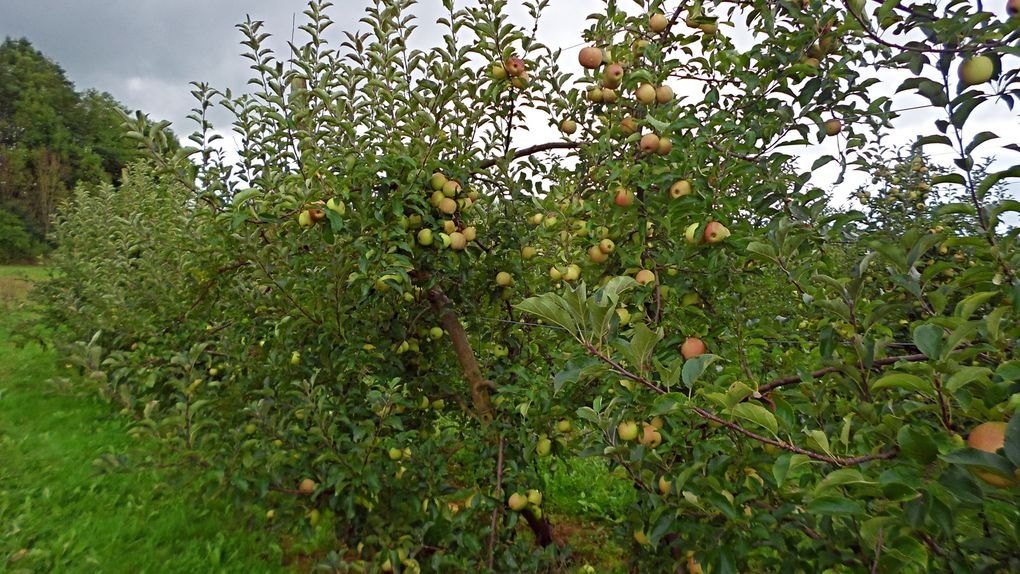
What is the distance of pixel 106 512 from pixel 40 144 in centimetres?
4306

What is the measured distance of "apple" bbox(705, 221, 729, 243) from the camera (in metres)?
1.50

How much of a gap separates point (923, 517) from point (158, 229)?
4.75 meters

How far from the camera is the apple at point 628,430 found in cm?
138

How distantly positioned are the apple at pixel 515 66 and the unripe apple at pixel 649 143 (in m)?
0.71

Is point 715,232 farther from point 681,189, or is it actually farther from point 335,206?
point 335,206

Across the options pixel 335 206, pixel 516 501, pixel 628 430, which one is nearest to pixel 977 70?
pixel 628 430

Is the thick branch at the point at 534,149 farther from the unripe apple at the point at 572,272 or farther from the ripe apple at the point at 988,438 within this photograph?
the ripe apple at the point at 988,438

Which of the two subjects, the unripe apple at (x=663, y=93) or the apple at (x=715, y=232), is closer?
the apple at (x=715, y=232)

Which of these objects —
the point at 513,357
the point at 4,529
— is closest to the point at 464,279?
the point at 513,357

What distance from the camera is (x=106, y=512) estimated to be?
125 inches

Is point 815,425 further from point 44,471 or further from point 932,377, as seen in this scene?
point 44,471

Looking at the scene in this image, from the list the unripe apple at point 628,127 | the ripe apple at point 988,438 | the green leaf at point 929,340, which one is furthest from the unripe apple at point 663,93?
the ripe apple at point 988,438

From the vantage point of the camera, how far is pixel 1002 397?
0.78 metres

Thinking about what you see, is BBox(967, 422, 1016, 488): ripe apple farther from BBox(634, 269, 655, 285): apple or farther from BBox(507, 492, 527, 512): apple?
BBox(507, 492, 527, 512): apple
